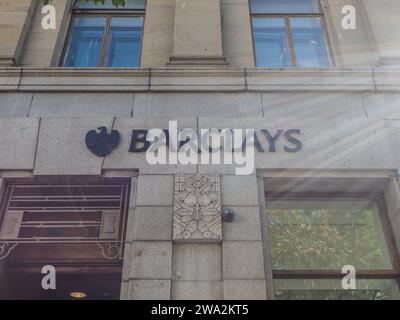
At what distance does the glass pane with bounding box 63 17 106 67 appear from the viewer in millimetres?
8227

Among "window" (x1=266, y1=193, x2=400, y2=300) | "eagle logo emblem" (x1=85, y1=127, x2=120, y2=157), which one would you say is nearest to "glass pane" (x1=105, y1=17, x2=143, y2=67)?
"eagle logo emblem" (x1=85, y1=127, x2=120, y2=157)

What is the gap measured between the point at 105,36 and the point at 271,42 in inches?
140

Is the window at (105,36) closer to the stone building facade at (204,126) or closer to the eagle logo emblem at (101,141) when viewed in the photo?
the stone building facade at (204,126)

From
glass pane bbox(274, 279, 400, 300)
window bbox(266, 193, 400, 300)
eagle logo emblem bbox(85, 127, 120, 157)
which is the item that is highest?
eagle logo emblem bbox(85, 127, 120, 157)

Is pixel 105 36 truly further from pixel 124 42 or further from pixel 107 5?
pixel 107 5

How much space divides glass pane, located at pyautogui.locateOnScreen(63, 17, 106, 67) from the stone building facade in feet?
0.93

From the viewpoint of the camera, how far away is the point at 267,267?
5590 mm

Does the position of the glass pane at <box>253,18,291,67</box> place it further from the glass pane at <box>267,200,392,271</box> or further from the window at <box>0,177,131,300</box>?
the window at <box>0,177,131,300</box>

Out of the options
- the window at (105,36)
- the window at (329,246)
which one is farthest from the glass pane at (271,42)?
the window at (329,246)

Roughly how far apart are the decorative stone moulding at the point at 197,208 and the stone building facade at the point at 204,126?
2cm
